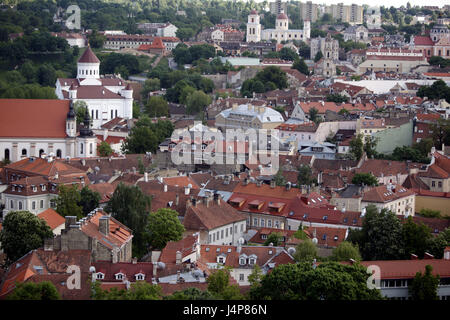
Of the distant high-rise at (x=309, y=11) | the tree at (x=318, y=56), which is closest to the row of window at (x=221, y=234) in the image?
the tree at (x=318, y=56)

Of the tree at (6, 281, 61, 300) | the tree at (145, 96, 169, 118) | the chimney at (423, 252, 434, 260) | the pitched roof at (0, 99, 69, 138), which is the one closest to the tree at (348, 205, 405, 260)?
the chimney at (423, 252, 434, 260)

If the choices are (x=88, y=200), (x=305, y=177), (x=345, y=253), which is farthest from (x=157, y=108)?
(x=345, y=253)

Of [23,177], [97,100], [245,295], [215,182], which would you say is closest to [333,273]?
[245,295]

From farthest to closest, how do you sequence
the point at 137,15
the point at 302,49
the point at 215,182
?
the point at 137,15
the point at 302,49
the point at 215,182

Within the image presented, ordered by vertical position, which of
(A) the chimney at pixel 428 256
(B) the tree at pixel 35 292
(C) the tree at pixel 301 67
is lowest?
(A) the chimney at pixel 428 256

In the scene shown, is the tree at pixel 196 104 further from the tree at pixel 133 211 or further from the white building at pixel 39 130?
the tree at pixel 133 211

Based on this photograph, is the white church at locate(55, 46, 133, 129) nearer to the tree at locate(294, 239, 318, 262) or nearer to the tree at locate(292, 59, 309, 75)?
the tree at locate(292, 59, 309, 75)
